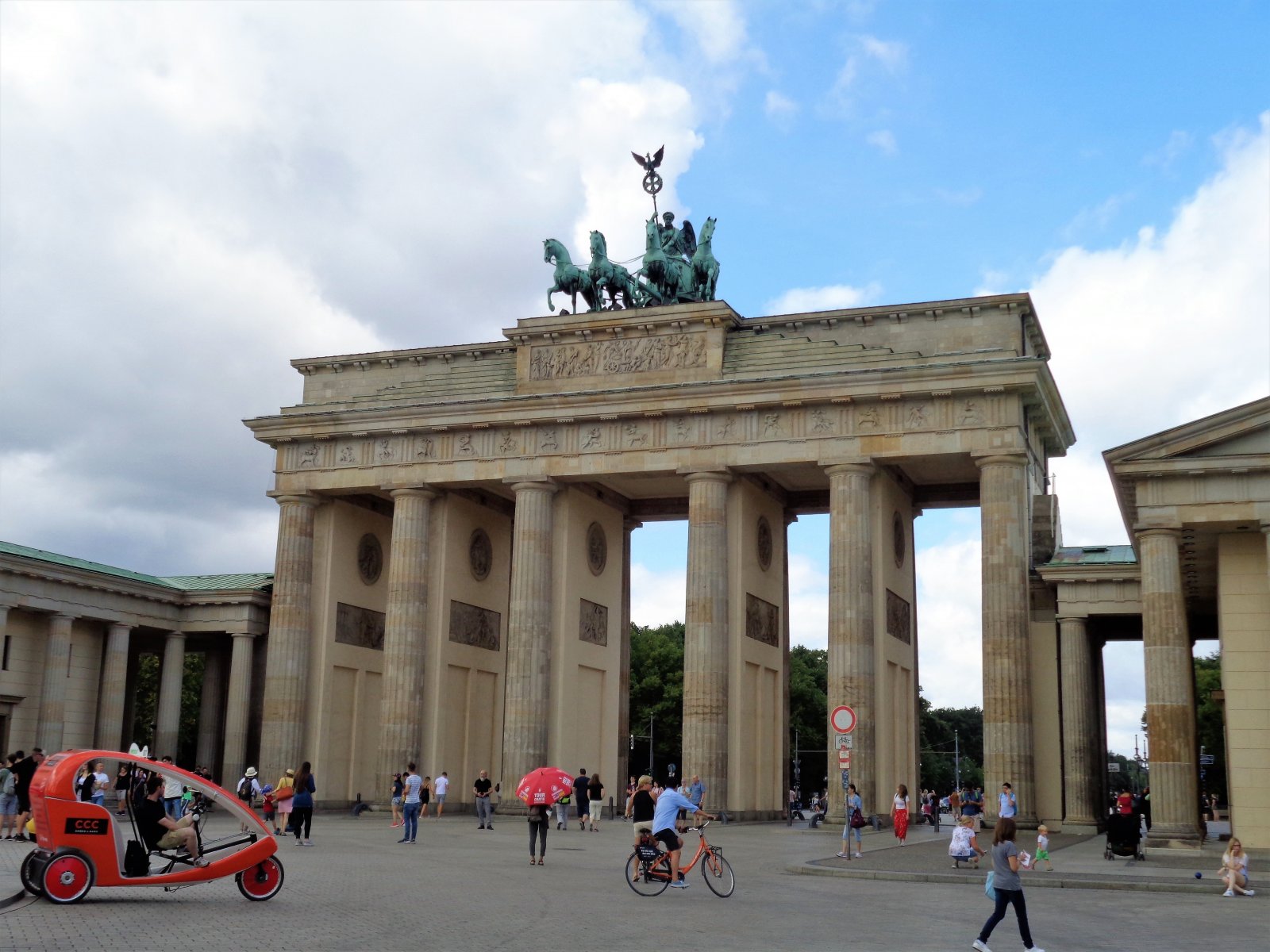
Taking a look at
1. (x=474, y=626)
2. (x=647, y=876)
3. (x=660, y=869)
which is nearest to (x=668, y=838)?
(x=660, y=869)

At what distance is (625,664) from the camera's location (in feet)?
185

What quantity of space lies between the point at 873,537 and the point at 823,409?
15.2 feet

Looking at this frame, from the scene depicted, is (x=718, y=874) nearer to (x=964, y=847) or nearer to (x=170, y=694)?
(x=964, y=847)

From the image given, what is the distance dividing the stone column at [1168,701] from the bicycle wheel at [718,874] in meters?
12.4

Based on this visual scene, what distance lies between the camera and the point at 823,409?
155 ft

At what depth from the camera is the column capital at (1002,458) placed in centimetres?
4441

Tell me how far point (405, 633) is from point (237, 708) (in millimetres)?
9243

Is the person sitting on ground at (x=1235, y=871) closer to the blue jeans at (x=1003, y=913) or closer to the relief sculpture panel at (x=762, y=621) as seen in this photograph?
the blue jeans at (x=1003, y=913)

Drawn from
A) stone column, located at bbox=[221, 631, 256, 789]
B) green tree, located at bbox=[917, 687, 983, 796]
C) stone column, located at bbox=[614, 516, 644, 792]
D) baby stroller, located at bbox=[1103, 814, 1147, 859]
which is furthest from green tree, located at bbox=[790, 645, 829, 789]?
baby stroller, located at bbox=[1103, 814, 1147, 859]

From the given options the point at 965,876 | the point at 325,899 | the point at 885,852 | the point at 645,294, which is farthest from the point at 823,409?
the point at 325,899

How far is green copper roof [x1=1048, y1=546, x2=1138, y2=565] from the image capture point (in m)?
44.1

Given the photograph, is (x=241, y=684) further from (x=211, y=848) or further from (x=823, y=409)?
(x=211, y=848)

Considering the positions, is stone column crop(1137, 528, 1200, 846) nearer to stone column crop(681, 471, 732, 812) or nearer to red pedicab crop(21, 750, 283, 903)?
stone column crop(681, 471, 732, 812)

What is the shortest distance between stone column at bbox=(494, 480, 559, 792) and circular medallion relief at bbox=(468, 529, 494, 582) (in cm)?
529
